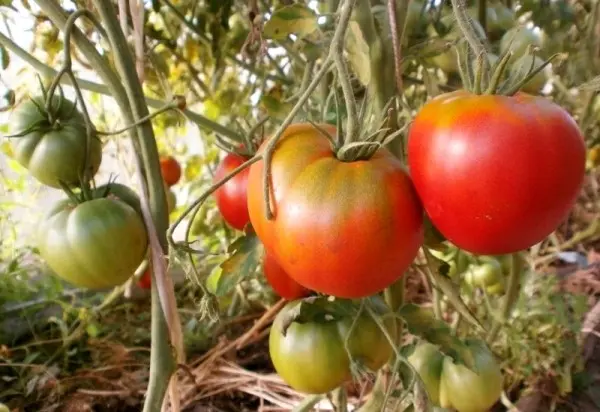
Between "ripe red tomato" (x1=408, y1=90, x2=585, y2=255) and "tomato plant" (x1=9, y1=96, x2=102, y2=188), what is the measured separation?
0.36 m

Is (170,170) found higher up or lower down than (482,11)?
lower down

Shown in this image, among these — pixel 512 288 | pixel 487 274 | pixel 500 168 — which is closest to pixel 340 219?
pixel 500 168

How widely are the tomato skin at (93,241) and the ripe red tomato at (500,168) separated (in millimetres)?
317

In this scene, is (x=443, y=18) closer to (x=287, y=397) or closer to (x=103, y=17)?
(x=103, y=17)

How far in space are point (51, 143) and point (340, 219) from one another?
0.34m

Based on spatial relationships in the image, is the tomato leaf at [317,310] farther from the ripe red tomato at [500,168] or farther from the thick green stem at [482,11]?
the thick green stem at [482,11]

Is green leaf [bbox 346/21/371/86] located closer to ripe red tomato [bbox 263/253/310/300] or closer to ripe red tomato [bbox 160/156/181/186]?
ripe red tomato [bbox 263/253/310/300]

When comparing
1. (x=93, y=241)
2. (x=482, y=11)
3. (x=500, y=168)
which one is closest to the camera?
(x=500, y=168)

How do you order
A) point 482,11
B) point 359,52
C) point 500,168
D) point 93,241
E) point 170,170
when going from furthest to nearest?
point 170,170 → point 482,11 → point 93,241 → point 359,52 → point 500,168

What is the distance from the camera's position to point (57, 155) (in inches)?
21.9

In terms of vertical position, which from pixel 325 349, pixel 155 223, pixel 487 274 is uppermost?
pixel 155 223

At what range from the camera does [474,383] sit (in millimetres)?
641

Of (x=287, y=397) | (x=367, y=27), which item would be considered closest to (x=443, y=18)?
(x=367, y=27)

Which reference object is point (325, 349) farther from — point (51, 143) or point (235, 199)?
point (51, 143)
